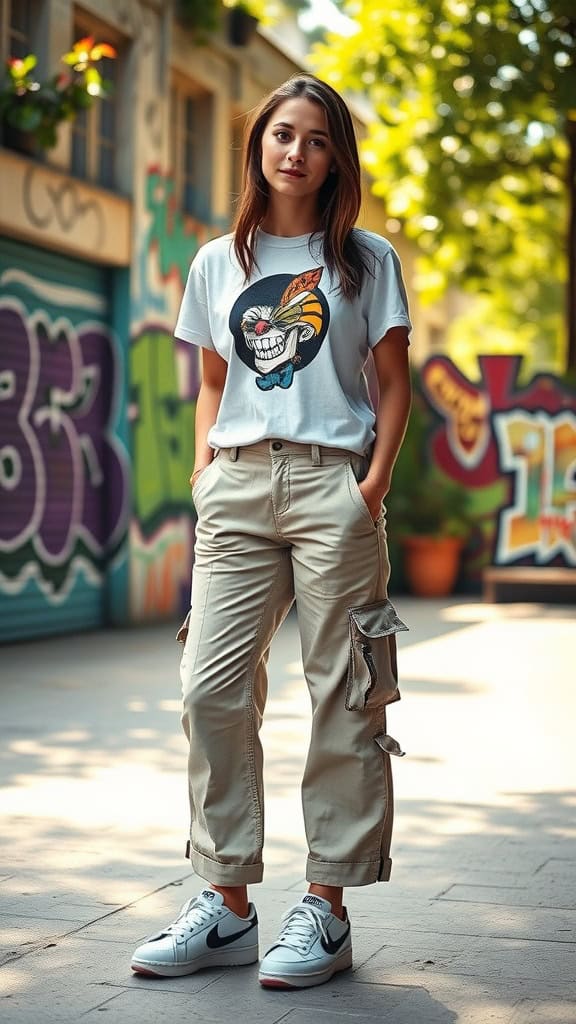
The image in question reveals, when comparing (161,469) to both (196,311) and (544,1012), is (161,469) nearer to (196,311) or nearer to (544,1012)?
(196,311)

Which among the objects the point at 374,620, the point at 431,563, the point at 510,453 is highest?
the point at 510,453

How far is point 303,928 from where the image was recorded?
3559 millimetres

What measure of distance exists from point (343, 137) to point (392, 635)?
1175mm

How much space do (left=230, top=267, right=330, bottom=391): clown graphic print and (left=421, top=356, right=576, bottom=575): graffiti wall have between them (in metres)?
14.1

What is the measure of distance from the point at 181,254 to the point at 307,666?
1115cm

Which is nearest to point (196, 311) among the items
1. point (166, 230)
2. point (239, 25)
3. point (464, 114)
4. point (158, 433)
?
point (158, 433)

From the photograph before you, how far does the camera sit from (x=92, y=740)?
274 inches

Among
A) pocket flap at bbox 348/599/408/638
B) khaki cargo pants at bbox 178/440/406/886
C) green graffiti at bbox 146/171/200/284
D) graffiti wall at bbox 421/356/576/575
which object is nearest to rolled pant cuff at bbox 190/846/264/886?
khaki cargo pants at bbox 178/440/406/886

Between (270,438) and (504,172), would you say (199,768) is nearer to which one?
(270,438)

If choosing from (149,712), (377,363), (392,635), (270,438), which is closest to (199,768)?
(392,635)

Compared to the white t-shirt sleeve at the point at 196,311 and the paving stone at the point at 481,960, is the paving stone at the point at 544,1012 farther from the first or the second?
the white t-shirt sleeve at the point at 196,311

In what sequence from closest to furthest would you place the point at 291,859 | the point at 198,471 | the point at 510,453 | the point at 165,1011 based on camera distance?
the point at 165,1011
the point at 198,471
the point at 291,859
the point at 510,453

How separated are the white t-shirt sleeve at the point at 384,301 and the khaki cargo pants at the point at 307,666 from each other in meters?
0.31

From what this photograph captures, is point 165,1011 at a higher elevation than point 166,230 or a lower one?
lower
